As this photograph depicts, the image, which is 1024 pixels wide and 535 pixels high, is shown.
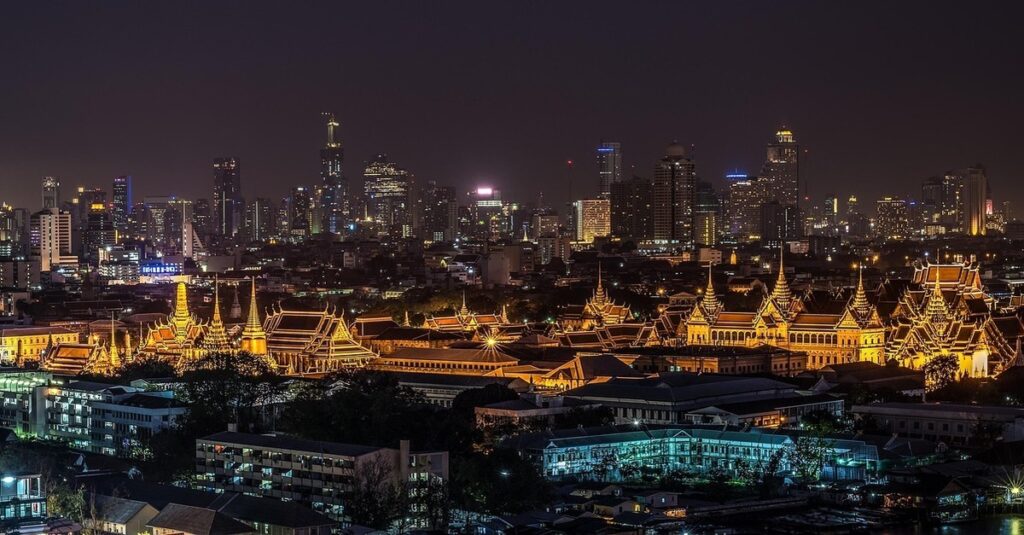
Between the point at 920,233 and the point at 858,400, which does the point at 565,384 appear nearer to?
the point at 858,400

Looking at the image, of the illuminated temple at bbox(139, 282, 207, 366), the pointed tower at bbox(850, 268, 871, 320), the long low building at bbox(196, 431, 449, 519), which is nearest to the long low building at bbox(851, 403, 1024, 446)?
the long low building at bbox(196, 431, 449, 519)

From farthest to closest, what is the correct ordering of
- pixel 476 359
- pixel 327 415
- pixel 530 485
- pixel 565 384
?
pixel 476 359
pixel 565 384
pixel 327 415
pixel 530 485

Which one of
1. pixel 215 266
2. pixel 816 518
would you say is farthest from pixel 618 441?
pixel 215 266

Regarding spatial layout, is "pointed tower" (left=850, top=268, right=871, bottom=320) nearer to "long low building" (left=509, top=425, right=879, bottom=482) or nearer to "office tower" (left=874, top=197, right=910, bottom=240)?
"long low building" (left=509, top=425, right=879, bottom=482)

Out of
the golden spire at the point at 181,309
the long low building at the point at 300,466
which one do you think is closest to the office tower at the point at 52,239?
the golden spire at the point at 181,309

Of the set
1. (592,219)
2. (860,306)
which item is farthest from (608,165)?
(860,306)

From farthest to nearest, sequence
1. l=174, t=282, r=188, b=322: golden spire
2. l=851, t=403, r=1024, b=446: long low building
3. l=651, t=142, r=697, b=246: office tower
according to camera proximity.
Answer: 1. l=651, t=142, r=697, b=246: office tower
2. l=174, t=282, r=188, b=322: golden spire
3. l=851, t=403, r=1024, b=446: long low building
